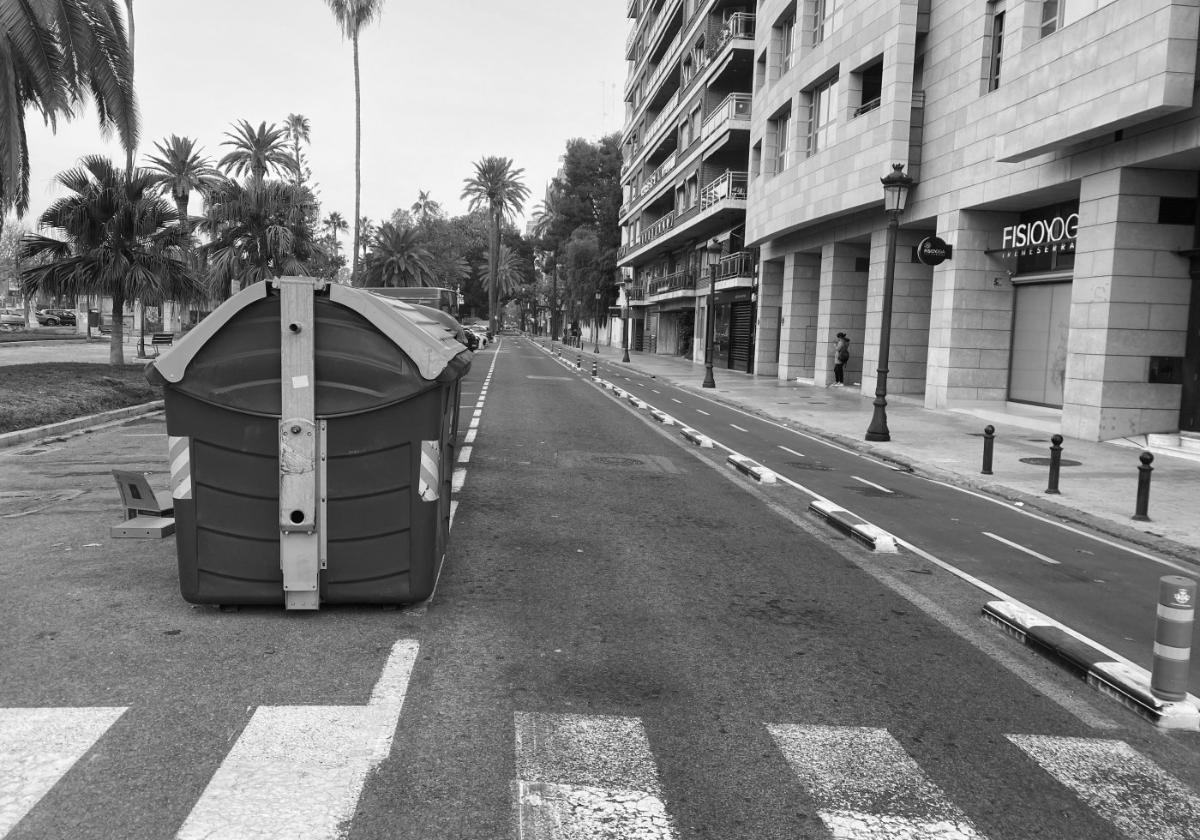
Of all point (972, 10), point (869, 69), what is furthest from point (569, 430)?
point (869, 69)

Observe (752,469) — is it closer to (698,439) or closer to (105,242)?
(698,439)

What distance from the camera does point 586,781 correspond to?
3.81 m

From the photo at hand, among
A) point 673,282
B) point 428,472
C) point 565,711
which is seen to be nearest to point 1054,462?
point 428,472

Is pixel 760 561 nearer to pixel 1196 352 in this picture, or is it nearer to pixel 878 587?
pixel 878 587

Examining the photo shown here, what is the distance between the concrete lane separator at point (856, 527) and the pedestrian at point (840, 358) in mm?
20374

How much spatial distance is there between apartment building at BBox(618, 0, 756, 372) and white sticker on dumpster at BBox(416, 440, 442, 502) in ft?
90.1

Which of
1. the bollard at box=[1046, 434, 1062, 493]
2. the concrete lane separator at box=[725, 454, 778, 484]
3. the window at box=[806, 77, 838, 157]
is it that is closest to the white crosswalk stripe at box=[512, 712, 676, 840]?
the concrete lane separator at box=[725, 454, 778, 484]

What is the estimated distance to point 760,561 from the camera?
7.73 m

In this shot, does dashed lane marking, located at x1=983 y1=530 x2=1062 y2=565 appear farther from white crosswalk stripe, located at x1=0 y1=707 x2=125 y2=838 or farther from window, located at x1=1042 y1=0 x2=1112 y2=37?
window, located at x1=1042 y1=0 x2=1112 y2=37

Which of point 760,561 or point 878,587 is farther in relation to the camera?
point 760,561

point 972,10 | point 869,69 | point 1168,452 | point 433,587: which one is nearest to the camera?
point 433,587

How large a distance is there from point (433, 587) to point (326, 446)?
1189 mm

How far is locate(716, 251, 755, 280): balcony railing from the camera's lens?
4003 centimetres

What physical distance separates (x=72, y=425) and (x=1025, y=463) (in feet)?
50.0
